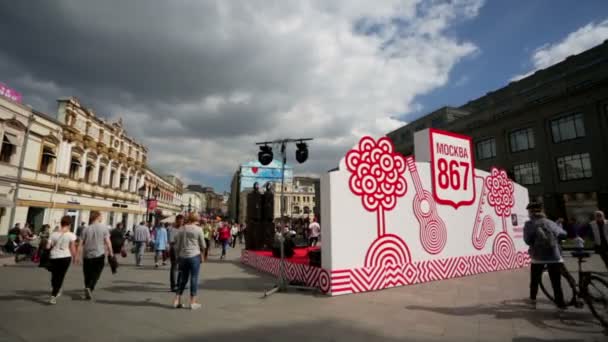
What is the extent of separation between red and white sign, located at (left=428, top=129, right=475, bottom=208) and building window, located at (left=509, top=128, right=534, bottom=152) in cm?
2247

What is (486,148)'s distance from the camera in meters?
29.8

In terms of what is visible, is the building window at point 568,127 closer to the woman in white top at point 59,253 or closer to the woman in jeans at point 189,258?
the woman in jeans at point 189,258

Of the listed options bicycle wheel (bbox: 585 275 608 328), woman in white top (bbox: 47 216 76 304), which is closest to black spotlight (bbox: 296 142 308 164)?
woman in white top (bbox: 47 216 76 304)

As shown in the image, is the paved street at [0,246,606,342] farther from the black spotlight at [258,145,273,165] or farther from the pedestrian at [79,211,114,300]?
the black spotlight at [258,145,273,165]

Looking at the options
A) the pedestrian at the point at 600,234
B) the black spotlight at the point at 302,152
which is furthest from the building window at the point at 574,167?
the black spotlight at the point at 302,152

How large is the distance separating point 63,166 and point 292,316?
92.1 feet

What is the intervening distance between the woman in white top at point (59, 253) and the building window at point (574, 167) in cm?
2986

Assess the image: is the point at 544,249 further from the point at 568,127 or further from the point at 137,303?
the point at 568,127

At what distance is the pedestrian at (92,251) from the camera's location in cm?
571

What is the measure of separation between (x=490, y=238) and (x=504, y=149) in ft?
76.9

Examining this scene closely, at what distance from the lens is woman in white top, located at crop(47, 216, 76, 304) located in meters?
5.43

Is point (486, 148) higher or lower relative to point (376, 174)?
higher

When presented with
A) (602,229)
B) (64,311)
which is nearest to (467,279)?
(602,229)

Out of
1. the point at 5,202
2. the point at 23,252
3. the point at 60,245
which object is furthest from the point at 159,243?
the point at 5,202
